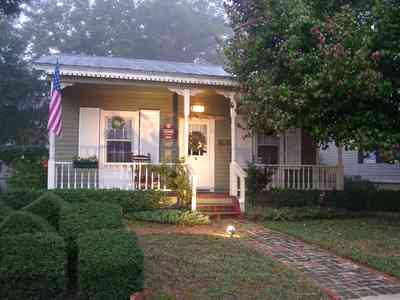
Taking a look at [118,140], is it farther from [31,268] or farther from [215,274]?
[31,268]

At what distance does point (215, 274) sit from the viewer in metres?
5.62

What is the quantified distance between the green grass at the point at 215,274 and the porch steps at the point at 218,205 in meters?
3.08

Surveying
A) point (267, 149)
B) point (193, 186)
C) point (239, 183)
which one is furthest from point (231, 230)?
point (267, 149)

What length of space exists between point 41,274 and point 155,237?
12.4 feet

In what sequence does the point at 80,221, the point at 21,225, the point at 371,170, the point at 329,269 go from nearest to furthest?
the point at 21,225
the point at 80,221
the point at 329,269
the point at 371,170

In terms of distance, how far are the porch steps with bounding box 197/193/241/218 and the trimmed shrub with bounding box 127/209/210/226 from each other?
0.81 meters

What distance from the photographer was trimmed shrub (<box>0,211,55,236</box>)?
4.64 m

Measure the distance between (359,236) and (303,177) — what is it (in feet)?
12.6

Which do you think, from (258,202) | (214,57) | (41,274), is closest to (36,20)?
(214,57)

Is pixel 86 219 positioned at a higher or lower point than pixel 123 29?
lower

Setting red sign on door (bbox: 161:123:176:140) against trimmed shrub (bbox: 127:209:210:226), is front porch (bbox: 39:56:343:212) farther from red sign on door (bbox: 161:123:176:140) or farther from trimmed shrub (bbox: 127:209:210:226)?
trimmed shrub (bbox: 127:209:210:226)

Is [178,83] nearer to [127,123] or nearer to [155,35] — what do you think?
[127,123]

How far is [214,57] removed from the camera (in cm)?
3700

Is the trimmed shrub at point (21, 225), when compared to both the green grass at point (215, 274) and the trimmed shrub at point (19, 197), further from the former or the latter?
the trimmed shrub at point (19, 197)
